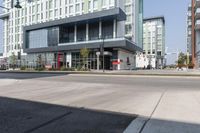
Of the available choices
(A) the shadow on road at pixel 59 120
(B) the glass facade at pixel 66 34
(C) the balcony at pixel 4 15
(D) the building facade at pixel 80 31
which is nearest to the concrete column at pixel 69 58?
(D) the building facade at pixel 80 31

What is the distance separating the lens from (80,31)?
70.6m

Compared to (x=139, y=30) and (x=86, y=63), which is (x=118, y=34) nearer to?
(x=86, y=63)

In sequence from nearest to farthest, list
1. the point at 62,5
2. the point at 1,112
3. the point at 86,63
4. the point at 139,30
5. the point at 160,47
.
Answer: the point at 1,112 < the point at 86,63 < the point at 62,5 < the point at 139,30 < the point at 160,47

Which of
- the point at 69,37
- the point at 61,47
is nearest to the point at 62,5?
the point at 69,37

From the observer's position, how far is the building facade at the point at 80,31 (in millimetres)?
61625

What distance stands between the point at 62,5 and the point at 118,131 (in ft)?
255

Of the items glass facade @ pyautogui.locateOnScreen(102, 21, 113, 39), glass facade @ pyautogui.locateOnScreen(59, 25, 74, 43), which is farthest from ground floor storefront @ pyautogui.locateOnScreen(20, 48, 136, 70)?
glass facade @ pyautogui.locateOnScreen(102, 21, 113, 39)

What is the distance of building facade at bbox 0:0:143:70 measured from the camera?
6162 cm

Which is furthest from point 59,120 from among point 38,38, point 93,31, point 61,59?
point 38,38

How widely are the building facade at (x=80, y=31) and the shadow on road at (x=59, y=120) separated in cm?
4621

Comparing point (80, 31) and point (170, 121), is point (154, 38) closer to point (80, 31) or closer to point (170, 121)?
point (80, 31)

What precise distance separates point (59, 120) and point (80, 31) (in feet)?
214

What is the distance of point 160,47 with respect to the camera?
139 meters

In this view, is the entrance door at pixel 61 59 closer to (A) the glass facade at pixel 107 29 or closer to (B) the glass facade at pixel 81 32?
(B) the glass facade at pixel 81 32
